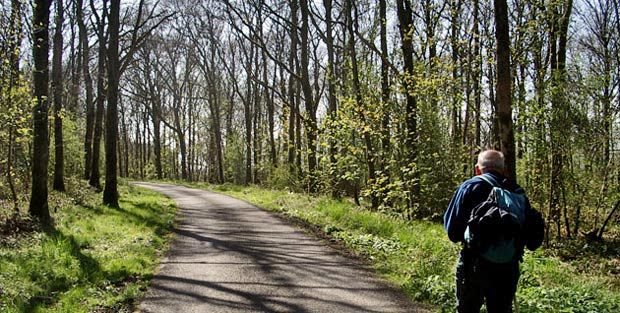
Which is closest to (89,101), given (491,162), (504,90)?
(504,90)

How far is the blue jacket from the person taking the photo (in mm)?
4141

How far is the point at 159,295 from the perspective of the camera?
6.57 m

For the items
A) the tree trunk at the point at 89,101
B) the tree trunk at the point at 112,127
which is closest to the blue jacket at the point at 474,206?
the tree trunk at the point at 112,127

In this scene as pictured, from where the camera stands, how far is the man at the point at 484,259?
4.14m

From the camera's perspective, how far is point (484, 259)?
13.5 ft

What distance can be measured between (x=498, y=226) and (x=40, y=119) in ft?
38.7

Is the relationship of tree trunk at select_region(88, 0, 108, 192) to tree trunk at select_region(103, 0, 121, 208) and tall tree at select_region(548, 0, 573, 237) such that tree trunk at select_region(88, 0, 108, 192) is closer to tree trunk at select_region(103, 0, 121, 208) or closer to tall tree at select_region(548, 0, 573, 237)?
tree trunk at select_region(103, 0, 121, 208)

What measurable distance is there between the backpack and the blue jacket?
0.09 metres

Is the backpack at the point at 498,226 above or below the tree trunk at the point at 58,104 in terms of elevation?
below

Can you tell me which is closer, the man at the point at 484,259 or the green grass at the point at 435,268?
the man at the point at 484,259

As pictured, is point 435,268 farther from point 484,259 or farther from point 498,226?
point 498,226

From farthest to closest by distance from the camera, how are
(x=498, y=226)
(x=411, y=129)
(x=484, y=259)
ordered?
(x=411, y=129)
(x=484, y=259)
(x=498, y=226)

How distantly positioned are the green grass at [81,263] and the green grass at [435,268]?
397 centimetres

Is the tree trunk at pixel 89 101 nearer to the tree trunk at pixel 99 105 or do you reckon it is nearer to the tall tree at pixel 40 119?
the tree trunk at pixel 99 105
